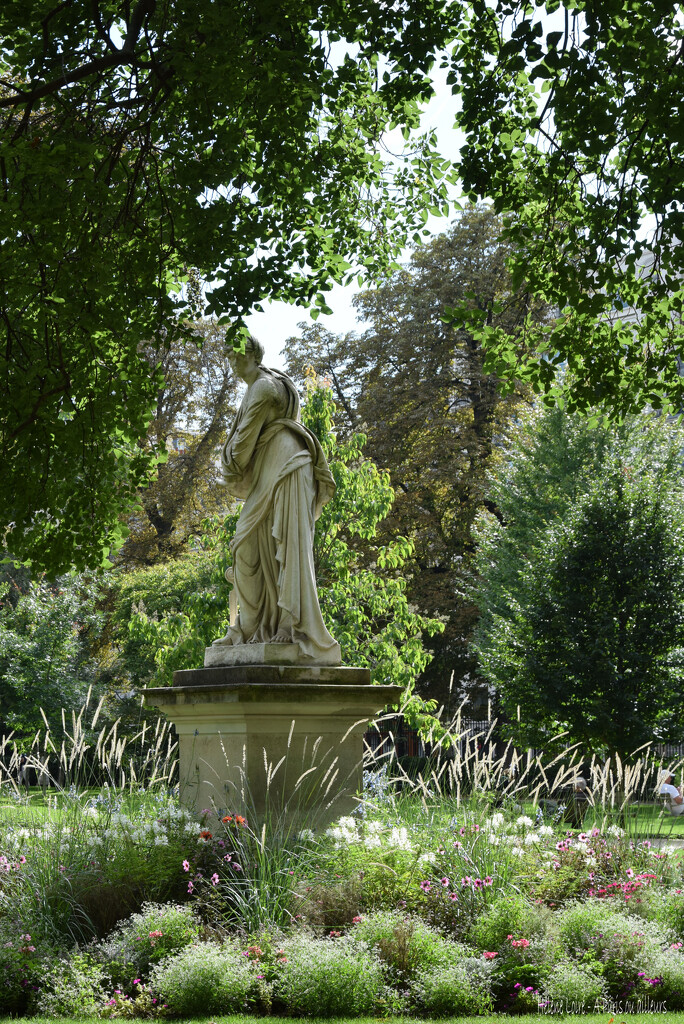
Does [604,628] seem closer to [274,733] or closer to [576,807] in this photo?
[576,807]

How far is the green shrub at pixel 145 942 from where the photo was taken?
18.9 feet

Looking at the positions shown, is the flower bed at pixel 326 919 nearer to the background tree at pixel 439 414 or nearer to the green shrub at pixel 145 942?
the green shrub at pixel 145 942

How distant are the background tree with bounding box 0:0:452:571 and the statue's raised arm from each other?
0.64 meters

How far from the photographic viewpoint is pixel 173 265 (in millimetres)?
8695

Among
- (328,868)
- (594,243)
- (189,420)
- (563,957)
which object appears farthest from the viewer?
(189,420)

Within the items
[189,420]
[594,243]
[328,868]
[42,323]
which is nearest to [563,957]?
[328,868]

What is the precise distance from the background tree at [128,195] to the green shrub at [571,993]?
4740 mm

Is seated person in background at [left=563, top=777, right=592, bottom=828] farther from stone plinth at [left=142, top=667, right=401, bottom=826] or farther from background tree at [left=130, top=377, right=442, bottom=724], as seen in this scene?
background tree at [left=130, top=377, right=442, bottom=724]

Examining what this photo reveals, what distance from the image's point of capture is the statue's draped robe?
780 cm

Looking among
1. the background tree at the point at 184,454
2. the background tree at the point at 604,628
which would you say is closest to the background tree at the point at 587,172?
the background tree at the point at 604,628

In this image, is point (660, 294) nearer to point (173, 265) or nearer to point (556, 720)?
point (173, 265)

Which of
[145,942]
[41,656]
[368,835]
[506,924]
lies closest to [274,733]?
[368,835]

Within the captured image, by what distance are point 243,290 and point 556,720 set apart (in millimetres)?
11342

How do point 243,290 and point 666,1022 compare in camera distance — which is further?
point 243,290
